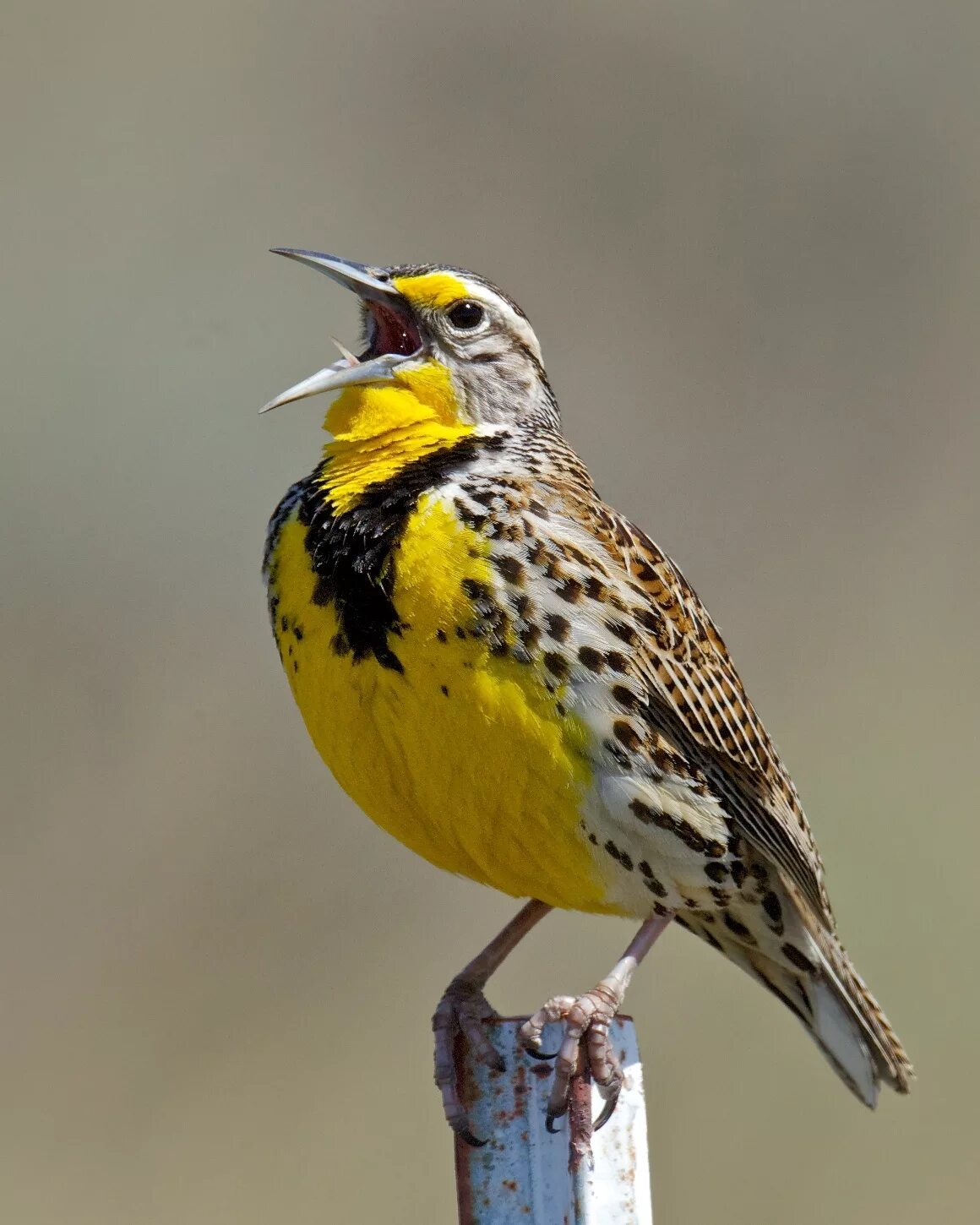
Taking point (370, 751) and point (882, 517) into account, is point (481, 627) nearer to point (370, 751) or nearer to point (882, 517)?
point (370, 751)

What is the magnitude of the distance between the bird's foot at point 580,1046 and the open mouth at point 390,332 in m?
1.07

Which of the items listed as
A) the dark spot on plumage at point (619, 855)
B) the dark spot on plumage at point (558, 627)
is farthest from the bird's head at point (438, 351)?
the dark spot on plumage at point (619, 855)

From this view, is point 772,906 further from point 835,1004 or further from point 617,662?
point 617,662

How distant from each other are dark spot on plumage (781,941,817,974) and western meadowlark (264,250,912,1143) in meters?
0.02

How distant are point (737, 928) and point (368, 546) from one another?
0.90m

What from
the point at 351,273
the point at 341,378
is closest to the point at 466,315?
the point at 351,273

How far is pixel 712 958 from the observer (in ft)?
19.7

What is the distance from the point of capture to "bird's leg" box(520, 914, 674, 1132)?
8.30ft

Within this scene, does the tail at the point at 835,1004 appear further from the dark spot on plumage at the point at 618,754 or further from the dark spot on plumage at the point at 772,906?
the dark spot on plumage at the point at 618,754

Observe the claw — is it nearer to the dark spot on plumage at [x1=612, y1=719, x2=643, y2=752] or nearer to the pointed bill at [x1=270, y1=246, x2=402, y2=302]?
the dark spot on plumage at [x1=612, y1=719, x2=643, y2=752]

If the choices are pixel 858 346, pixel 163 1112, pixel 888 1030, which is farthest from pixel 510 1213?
pixel 858 346

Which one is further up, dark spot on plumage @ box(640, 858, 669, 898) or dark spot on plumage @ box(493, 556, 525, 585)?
dark spot on plumage @ box(493, 556, 525, 585)

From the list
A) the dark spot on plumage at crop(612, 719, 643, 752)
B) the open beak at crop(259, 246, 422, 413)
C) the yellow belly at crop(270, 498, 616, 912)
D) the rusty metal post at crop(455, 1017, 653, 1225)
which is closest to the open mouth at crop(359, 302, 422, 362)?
the open beak at crop(259, 246, 422, 413)

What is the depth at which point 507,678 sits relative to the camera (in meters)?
2.78
